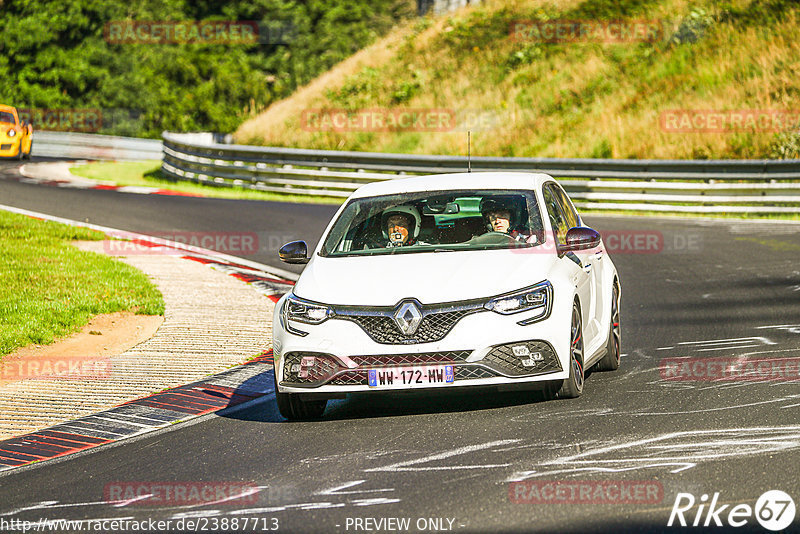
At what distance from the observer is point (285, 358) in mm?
7953

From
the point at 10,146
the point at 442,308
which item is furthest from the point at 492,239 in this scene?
the point at 10,146

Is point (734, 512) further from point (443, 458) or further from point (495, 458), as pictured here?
point (443, 458)

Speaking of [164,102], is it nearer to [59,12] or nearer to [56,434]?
[59,12]

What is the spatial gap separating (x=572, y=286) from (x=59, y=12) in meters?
58.9

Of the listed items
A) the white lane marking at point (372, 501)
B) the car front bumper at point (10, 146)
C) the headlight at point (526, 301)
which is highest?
the car front bumper at point (10, 146)

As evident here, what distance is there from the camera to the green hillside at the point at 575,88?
2955 centimetres

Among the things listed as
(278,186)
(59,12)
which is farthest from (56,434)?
(59,12)

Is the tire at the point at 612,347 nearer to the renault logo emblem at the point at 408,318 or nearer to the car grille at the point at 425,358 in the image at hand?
the car grille at the point at 425,358
